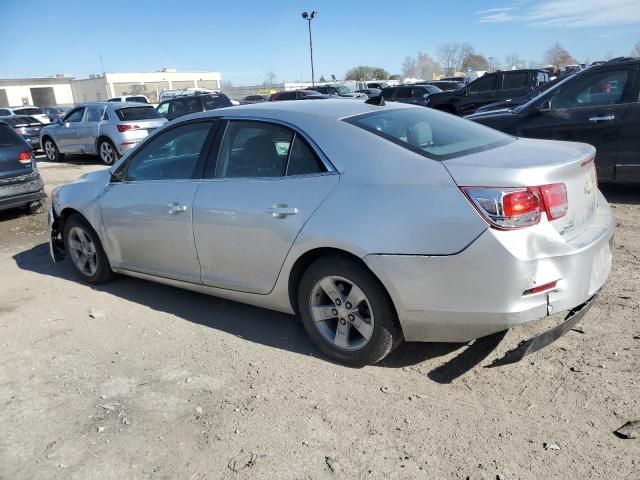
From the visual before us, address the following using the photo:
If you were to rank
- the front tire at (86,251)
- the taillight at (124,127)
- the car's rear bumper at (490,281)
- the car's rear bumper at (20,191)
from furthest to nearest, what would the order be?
the taillight at (124,127) → the car's rear bumper at (20,191) → the front tire at (86,251) → the car's rear bumper at (490,281)

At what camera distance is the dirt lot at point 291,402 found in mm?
2631

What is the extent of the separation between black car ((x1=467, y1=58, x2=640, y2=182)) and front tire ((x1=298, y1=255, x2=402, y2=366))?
481 centimetres

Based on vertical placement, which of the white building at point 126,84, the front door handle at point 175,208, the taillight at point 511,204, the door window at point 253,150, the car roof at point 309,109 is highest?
the car roof at point 309,109

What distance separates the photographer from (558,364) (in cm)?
334

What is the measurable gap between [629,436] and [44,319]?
13.9 feet

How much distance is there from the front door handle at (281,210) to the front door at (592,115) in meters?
4.85

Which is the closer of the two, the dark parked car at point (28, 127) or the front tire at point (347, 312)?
Answer: the front tire at point (347, 312)

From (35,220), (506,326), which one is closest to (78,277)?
(35,220)

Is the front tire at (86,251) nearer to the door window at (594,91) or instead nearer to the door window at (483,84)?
the door window at (594,91)

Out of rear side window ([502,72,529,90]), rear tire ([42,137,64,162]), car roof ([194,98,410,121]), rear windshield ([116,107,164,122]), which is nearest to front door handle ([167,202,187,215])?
car roof ([194,98,410,121])

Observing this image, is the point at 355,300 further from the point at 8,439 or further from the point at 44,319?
the point at 44,319

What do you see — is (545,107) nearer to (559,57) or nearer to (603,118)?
(603,118)

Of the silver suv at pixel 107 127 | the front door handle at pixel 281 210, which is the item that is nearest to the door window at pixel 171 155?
the front door handle at pixel 281 210

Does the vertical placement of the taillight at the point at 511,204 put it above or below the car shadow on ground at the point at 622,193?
above
